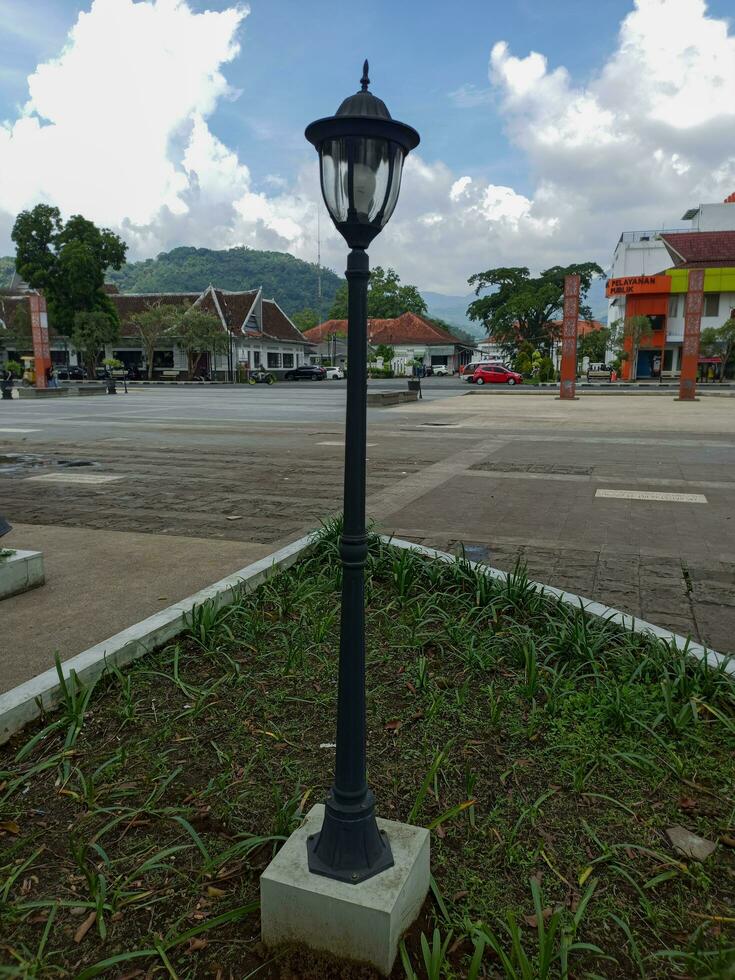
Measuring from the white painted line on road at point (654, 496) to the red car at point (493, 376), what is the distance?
1510 inches

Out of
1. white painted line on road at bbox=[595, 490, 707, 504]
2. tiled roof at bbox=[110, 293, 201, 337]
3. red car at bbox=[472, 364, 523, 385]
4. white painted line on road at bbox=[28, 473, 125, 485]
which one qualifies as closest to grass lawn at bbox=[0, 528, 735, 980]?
white painted line on road at bbox=[595, 490, 707, 504]

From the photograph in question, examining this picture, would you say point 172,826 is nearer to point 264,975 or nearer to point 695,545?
point 264,975

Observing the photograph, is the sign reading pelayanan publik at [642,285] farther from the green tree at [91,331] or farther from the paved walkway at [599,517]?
the paved walkway at [599,517]

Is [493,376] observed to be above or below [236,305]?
below

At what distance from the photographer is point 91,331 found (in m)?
48.1

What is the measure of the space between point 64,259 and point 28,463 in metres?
41.9

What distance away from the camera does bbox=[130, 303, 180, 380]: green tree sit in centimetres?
5200

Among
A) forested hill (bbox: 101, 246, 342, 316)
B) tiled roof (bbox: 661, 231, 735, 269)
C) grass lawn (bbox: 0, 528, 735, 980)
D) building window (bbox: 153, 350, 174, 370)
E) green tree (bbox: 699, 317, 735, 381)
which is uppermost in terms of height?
forested hill (bbox: 101, 246, 342, 316)

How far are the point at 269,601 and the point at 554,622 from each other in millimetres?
1722

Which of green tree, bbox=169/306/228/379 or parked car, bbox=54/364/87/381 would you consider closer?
green tree, bbox=169/306/228/379

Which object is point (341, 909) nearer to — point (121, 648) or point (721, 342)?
point (121, 648)

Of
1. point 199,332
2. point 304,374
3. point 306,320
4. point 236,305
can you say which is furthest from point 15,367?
point 306,320

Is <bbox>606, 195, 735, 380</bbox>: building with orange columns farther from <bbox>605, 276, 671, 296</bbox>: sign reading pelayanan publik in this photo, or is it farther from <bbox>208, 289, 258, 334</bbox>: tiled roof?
<bbox>208, 289, 258, 334</bbox>: tiled roof

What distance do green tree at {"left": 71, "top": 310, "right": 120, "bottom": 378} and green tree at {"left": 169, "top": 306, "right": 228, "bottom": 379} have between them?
15.3 ft
